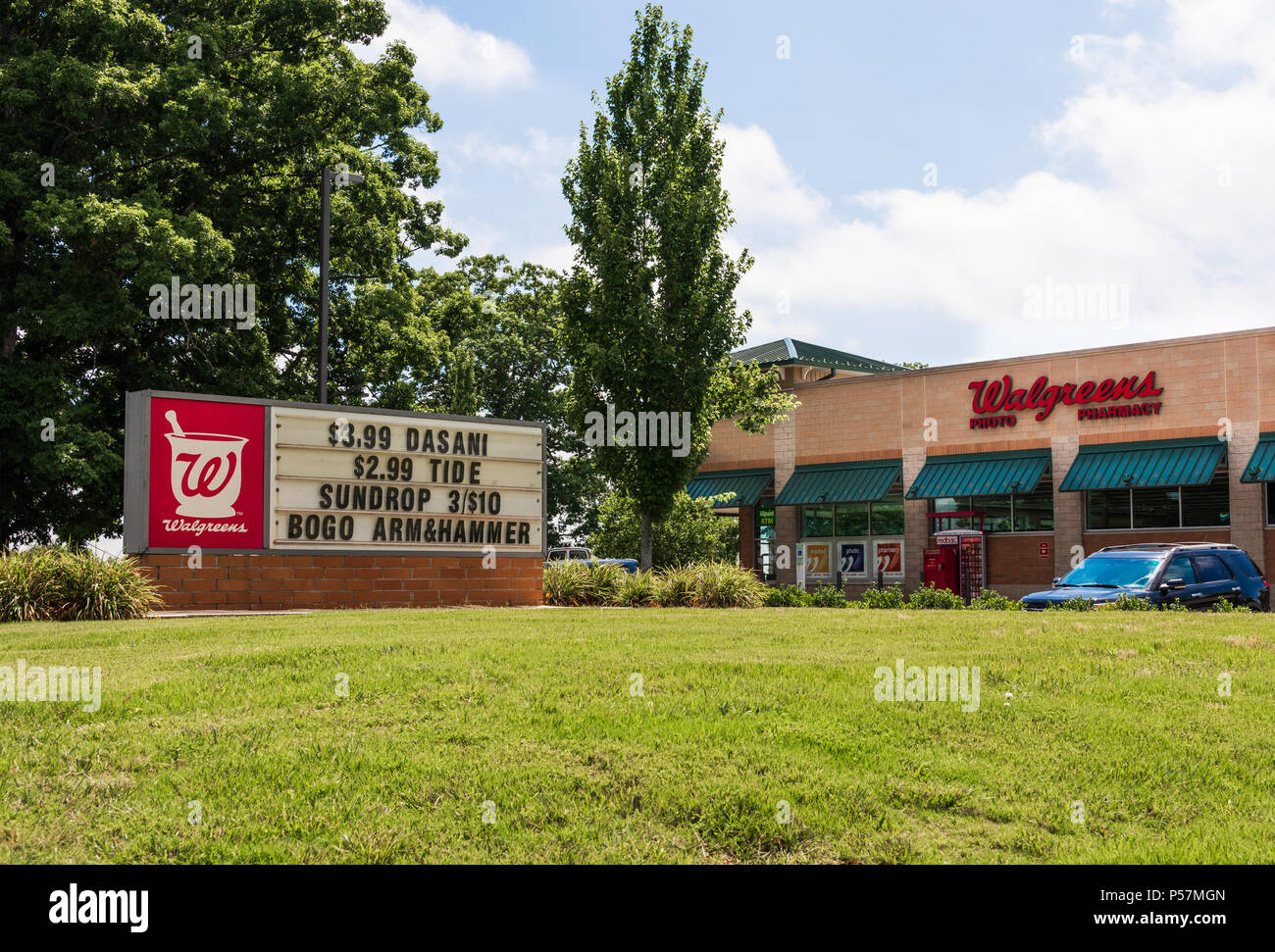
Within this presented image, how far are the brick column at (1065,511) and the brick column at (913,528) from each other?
13.1 ft

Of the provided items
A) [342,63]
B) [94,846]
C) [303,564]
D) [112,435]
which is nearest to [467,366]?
[342,63]

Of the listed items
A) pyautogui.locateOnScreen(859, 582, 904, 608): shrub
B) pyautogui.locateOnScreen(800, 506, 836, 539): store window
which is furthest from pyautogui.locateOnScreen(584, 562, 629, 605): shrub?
pyautogui.locateOnScreen(800, 506, 836, 539): store window

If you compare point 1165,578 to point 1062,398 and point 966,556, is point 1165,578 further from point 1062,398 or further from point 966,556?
point 1062,398

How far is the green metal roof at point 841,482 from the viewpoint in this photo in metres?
34.2

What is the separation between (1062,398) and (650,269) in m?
13.0

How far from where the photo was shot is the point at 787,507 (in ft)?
122

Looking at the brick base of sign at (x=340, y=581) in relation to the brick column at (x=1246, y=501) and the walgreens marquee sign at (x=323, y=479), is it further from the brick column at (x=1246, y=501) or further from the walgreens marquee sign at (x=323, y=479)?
the brick column at (x=1246, y=501)

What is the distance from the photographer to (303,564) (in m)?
17.4

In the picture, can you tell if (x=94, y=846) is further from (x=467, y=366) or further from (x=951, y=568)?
(x=467, y=366)

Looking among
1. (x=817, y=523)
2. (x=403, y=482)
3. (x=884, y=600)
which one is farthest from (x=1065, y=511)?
(x=403, y=482)

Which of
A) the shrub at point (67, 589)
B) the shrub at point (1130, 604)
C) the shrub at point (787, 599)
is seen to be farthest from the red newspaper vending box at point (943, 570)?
the shrub at point (67, 589)

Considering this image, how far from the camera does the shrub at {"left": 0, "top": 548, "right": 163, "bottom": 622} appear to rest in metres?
14.4

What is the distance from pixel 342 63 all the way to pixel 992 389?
2108 cm

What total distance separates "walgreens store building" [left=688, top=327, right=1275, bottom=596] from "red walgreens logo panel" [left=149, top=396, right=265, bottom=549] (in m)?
16.9
